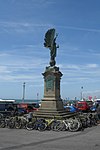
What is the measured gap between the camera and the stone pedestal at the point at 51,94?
23.8m

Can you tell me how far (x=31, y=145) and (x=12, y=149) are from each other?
1.32 m

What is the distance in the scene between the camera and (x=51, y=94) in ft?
80.4

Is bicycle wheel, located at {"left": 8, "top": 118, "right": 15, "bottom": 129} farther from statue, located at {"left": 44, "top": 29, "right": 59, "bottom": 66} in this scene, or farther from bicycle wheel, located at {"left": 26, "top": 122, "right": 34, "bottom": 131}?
statue, located at {"left": 44, "top": 29, "right": 59, "bottom": 66}

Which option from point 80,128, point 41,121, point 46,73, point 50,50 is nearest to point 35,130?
point 41,121

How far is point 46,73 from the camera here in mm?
24828

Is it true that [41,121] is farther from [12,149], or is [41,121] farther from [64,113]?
[12,149]

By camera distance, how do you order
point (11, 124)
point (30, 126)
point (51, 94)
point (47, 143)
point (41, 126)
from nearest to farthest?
1. point (47, 143)
2. point (41, 126)
3. point (30, 126)
4. point (11, 124)
5. point (51, 94)

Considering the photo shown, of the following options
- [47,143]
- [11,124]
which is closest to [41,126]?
[11,124]

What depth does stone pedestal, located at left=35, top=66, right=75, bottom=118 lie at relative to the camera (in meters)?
23.8

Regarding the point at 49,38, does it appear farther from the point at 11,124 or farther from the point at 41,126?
the point at 41,126

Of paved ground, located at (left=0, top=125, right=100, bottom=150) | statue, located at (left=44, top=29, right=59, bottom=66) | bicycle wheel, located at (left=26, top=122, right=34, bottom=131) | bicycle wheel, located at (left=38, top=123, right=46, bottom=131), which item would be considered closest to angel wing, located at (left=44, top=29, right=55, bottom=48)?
statue, located at (left=44, top=29, right=59, bottom=66)

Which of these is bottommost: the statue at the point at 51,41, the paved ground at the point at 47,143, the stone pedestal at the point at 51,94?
the paved ground at the point at 47,143

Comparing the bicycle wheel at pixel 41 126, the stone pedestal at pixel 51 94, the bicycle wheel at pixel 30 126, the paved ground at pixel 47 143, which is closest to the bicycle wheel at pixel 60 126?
the bicycle wheel at pixel 41 126

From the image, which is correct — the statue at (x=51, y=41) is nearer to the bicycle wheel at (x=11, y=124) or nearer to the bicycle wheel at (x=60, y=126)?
the bicycle wheel at (x=11, y=124)
